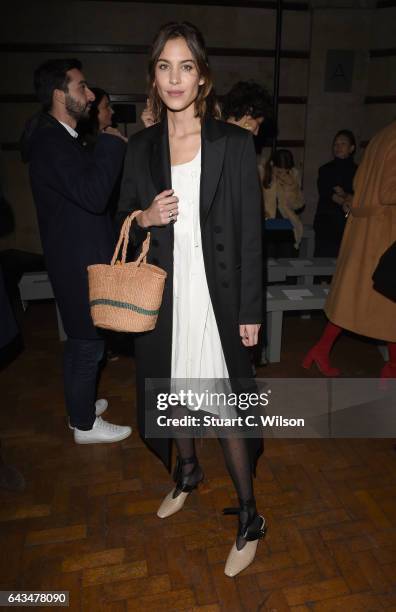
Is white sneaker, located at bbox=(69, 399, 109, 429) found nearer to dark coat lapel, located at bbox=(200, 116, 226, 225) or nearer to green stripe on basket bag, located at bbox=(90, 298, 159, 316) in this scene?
green stripe on basket bag, located at bbox=(90, 298, 159, 316)

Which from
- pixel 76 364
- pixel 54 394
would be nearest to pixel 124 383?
pixel 54 394

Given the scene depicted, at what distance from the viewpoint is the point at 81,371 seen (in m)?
2.54

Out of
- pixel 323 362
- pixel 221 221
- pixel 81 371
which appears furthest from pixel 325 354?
pixel 221 221

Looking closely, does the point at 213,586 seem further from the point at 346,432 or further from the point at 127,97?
the point at 127,97

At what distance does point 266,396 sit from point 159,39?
2440mm

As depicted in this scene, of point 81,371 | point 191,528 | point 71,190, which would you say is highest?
point 71,190

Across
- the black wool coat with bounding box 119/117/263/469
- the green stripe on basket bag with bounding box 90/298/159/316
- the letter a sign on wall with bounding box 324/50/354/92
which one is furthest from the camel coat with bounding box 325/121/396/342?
the letter a sign on wall with bounding box 324/50/354/92

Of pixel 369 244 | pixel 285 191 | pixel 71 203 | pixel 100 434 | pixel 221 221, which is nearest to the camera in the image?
pixel 221 221

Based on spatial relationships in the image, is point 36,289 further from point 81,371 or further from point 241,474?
point 241,474

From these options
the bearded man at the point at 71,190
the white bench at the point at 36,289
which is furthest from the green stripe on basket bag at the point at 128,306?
the white bench at the point at 36,289

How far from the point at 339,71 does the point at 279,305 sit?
451 cm

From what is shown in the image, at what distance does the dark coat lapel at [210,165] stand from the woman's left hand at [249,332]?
48 centimetres

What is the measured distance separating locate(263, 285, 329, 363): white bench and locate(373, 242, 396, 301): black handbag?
1.50 metres

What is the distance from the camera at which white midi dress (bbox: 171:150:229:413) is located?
1729 millimetres
